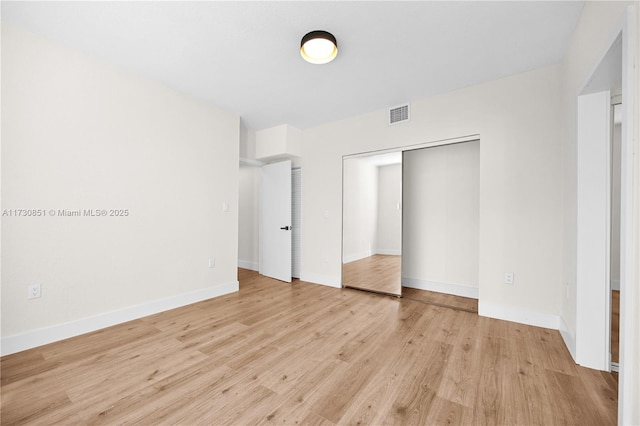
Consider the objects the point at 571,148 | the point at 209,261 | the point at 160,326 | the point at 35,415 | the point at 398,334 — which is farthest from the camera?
the point at 209,261

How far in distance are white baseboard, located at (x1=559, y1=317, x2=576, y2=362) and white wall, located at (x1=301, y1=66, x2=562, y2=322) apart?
15cm

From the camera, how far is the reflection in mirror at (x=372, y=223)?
12.9 ft

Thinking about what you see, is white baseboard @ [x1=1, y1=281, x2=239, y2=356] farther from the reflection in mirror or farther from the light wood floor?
the reflection in mirror

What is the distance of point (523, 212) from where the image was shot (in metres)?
2.82

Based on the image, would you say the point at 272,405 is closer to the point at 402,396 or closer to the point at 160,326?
the point at 402,396

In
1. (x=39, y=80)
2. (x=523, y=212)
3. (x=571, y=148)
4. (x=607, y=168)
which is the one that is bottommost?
(x=523, y=212)

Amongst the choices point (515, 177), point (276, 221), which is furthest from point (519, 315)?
point (276, 221)

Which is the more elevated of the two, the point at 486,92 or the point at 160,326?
the point at 486,92

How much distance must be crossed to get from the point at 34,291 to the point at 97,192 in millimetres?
1007

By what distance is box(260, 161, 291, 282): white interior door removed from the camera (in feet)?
15.3

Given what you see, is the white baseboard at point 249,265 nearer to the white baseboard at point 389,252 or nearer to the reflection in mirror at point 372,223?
the reflection in mirror at point 372,223

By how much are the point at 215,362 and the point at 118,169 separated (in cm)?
227

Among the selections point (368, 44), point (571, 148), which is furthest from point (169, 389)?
point (571, 148)

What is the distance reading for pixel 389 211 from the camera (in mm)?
4043
